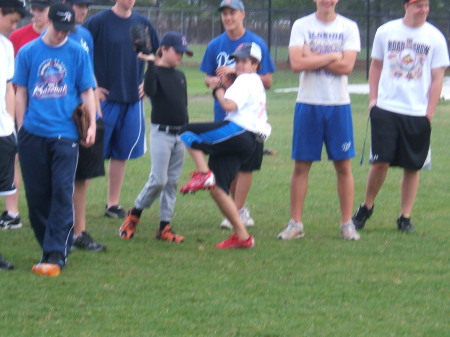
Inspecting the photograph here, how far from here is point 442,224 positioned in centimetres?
828

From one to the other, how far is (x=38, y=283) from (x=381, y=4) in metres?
30.4

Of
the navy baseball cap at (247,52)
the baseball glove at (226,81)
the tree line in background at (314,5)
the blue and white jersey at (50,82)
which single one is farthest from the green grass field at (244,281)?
the tree line in background at (314,5)

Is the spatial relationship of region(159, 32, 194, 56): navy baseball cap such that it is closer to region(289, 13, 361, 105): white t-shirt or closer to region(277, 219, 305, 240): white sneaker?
region(289, 13, 361, 105): white t-shirt

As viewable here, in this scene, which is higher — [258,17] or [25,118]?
[25,118]

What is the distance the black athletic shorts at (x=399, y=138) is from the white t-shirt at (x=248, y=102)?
3.97 feet

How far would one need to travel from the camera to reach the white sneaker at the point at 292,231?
25.0ft

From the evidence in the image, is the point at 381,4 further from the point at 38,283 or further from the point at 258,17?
the point at 38,283

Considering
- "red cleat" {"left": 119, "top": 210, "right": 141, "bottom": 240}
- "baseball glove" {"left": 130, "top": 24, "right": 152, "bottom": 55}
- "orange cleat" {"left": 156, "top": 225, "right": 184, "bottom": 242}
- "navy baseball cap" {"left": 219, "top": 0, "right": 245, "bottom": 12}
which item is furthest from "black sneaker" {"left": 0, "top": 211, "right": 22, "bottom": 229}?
"navy baseball cap" {"left": 219, "top": 0, "right": 245, "bottom": 12}

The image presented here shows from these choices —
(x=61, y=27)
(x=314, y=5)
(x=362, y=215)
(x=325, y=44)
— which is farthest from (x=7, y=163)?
(x=314, y=5)

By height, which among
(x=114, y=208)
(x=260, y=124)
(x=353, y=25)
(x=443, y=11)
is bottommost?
(x=443, y=11)

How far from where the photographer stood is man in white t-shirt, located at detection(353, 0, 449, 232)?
7.80 meters

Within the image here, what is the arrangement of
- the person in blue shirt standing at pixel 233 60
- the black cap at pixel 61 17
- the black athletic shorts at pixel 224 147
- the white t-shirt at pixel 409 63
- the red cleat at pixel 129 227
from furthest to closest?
1. the person in blue shirt standing at pixel 233 60
2. the white t-shirt at pixel 409 63
3. the red cleat at pixel 129 227
4. the black athletic shorts at pixel 224 147
5. the black cap at pixel 61 17

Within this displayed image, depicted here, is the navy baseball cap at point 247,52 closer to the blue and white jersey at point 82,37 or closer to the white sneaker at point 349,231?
the blue and white jersey at point 82,37

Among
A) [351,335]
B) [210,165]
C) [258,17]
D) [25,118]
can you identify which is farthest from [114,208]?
[258,17]
